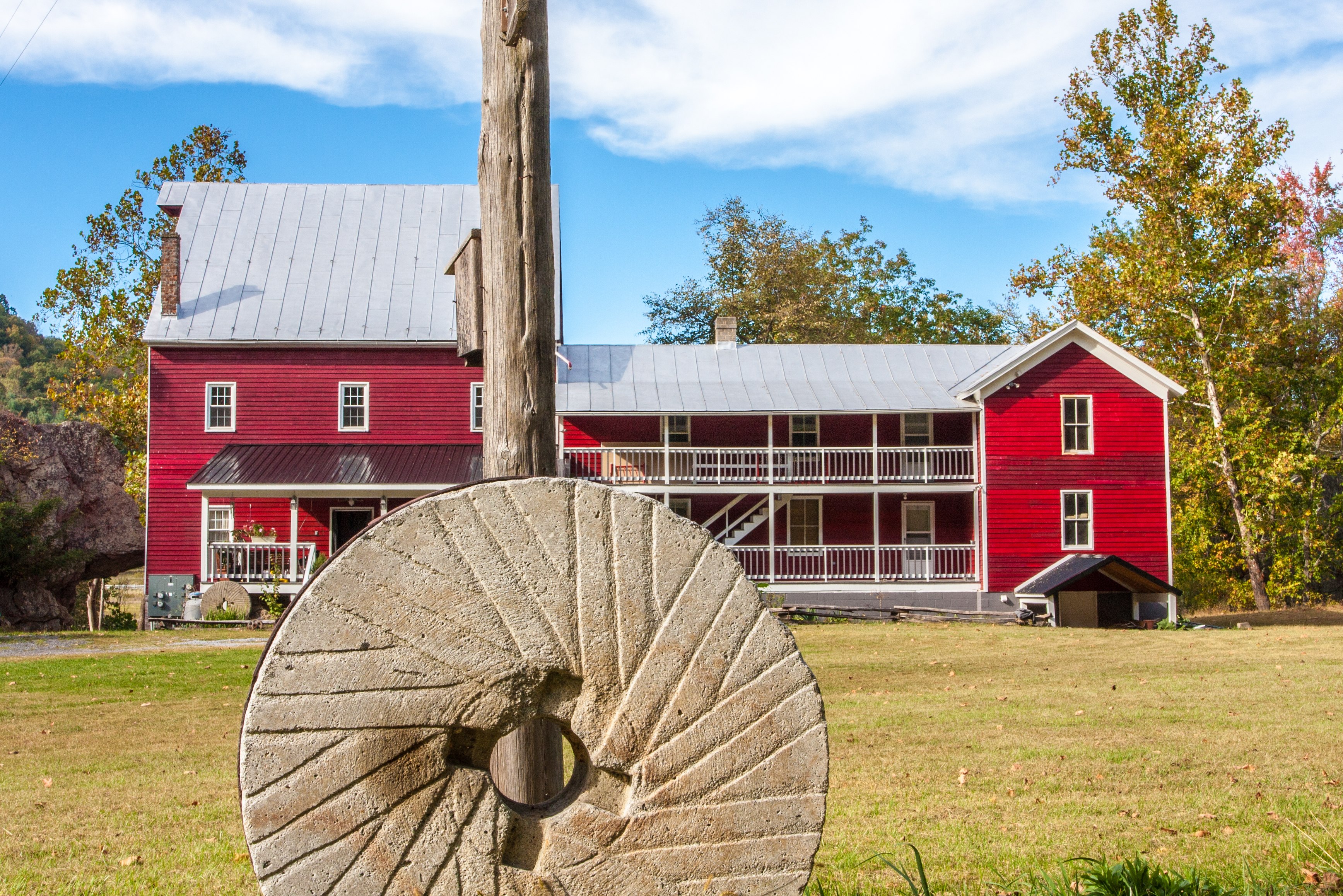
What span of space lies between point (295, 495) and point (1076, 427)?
56.6 feet

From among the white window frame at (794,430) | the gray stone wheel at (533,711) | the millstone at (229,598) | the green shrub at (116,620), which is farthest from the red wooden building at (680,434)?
the gray stone wheel at (533,711)

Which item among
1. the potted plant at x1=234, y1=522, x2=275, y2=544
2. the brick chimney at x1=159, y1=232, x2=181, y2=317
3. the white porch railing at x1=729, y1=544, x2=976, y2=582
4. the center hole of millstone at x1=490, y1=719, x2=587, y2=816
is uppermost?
the brick chimney at x1=159, y1=232, x2=181, y2=317

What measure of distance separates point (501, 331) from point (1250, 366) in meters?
27.9

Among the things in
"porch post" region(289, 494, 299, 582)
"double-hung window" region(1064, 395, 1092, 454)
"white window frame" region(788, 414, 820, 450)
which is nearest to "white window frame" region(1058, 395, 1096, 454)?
"double-hung window" region(1064, 395, 1092, 454)

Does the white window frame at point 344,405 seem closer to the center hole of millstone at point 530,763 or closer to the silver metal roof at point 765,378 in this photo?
the silver metal roof at point 765,378

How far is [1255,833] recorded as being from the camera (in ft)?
18.9

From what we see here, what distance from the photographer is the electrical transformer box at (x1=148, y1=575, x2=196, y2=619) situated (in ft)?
84.2

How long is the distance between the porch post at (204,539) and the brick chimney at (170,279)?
460 cm

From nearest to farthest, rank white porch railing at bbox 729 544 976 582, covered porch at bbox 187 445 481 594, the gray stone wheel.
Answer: the gray stone wheel, covered porch at bbox 187 445 481 594, white porch railing at bbox 729 544 976 582

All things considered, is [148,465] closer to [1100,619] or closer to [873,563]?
[873,563]

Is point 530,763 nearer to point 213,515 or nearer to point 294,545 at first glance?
point 294,545

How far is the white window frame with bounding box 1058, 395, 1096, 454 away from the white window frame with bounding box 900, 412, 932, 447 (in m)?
3.07

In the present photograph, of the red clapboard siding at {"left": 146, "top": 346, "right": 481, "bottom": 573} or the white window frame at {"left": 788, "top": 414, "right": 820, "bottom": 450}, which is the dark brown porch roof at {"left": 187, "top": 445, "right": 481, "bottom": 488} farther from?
the white window frame at {"left": 788, "top": 414, "right": 820, "bottom": 450}

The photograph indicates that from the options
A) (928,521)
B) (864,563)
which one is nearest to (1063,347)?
(928,521)
